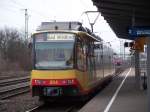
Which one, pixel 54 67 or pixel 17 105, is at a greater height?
pixel 54 67

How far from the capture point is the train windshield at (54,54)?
2014cm

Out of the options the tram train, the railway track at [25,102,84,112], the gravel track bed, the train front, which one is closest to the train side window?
the tram train

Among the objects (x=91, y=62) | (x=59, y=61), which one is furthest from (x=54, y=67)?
(x=91, y=62)

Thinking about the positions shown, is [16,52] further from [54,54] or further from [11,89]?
[54,54]

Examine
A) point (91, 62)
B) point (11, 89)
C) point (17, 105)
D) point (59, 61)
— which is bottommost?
point (11, 89)

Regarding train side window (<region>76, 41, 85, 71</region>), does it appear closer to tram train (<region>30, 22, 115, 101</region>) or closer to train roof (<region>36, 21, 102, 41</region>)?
tram train (<region>30, 22, 115, 101</region>)

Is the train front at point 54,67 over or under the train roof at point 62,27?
under

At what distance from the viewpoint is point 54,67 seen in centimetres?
2008

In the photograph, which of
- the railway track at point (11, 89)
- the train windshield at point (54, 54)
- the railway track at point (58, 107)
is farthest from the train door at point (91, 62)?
the railway track at point (11, 89)

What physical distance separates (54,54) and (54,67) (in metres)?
0.54

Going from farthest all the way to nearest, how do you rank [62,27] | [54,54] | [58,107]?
[58,107]
[62,27]
[54,54]

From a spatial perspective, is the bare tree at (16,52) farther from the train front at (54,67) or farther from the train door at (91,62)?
the train front at (54,67)

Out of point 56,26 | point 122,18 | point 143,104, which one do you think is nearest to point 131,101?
point 143,104

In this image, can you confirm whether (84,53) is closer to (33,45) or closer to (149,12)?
(33,45)
